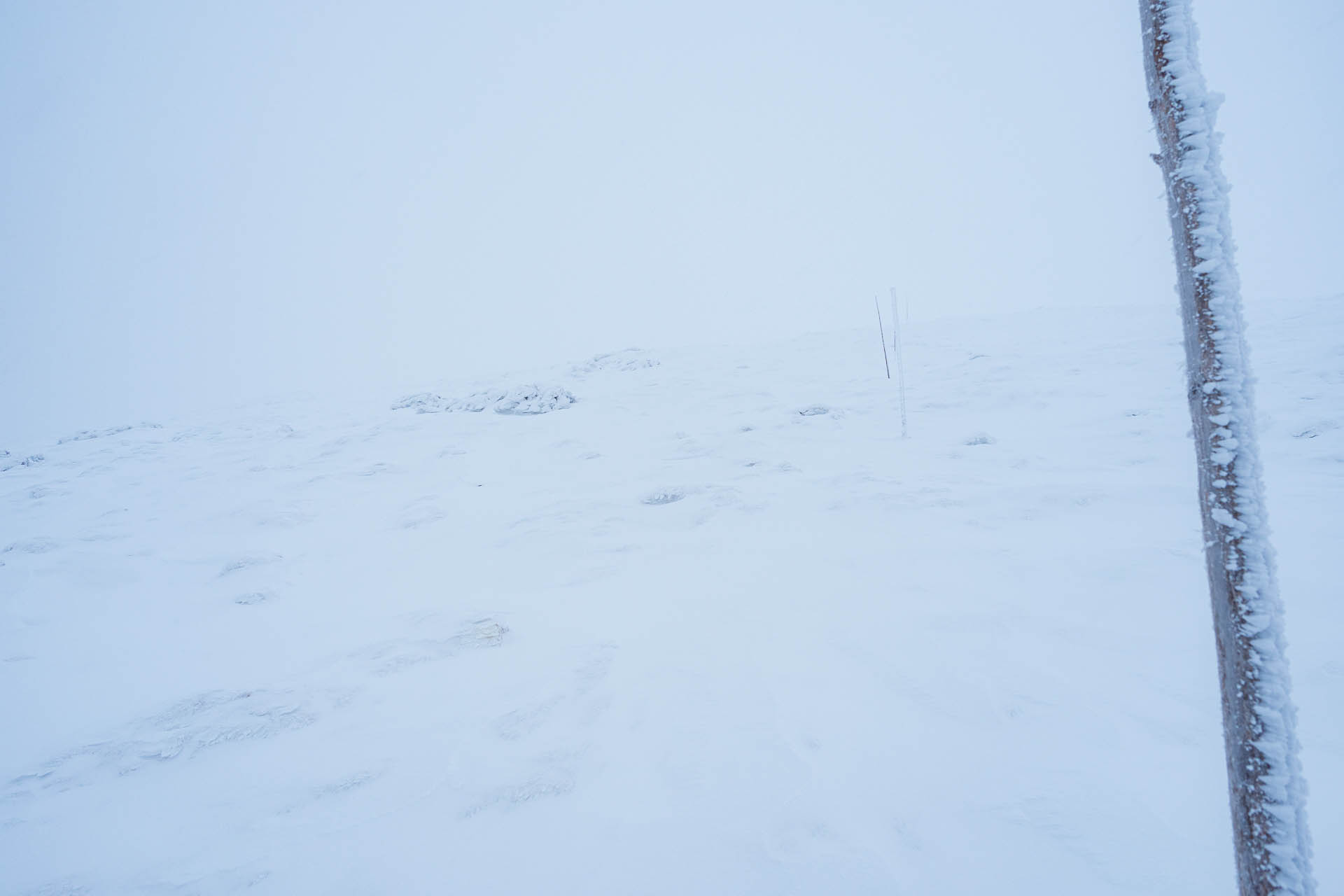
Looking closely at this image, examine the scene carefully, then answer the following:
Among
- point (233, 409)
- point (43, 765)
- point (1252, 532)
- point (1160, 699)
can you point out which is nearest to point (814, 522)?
point (1160, 699)

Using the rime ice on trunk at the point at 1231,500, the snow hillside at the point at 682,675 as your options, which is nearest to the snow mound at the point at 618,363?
the snow hillside at the point at 682,675

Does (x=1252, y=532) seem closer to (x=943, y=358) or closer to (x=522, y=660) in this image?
(x=522, y=660)

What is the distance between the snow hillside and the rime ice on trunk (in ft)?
2.33

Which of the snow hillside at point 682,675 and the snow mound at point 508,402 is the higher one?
the snow mound at point 508,402

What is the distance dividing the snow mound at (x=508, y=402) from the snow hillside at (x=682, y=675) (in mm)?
3437

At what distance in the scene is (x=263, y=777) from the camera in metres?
2.20

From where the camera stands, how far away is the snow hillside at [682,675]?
1764 millimetres

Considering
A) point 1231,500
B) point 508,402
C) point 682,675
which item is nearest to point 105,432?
point 508,402

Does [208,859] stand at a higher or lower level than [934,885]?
higher

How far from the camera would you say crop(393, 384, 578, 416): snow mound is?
9258 millimetres

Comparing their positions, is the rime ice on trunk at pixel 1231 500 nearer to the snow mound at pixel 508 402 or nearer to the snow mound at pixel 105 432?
the snow mound at pixel 508 402

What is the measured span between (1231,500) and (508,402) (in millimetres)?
9126

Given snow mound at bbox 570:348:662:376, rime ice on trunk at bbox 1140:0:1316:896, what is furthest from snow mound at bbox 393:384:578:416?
rime ice on trunk at bbox 1140:0:1316:896

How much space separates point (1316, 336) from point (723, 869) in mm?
9915
